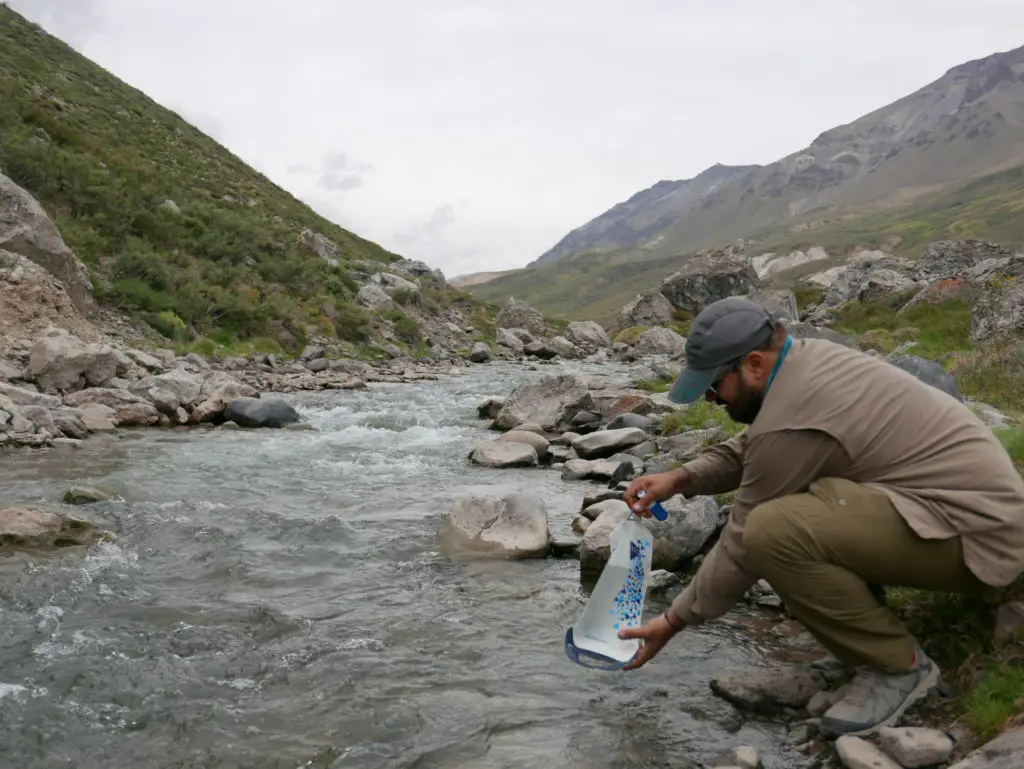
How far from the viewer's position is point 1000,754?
2975mm

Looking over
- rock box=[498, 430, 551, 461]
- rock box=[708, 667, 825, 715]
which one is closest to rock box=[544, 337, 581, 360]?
rock box=[498, 430, 551, 461]

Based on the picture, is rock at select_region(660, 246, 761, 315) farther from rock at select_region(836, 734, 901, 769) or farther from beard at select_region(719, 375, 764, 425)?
rock at select_region(836, 734, 901, 769)

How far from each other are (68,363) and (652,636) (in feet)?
48.9

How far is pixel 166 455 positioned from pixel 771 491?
1042 centimetres

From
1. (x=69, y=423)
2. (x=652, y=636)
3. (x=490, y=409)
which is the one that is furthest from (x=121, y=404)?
(x=652, y=636)

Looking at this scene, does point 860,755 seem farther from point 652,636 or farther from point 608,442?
point 608,442

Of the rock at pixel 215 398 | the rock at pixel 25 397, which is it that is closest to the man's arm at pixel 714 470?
the rock at pixel 25 397

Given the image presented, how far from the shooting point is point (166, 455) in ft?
39.0

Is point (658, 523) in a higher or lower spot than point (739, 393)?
lower

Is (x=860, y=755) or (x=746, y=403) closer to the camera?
(x=860, y=755)

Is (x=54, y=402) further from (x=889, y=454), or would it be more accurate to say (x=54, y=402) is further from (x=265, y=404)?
(x=889, y=454)

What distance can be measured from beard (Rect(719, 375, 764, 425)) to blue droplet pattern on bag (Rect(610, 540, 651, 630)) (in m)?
1.14

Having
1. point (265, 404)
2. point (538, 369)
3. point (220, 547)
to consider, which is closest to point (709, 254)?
point (538, 369)

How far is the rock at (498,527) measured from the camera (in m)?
7.20
